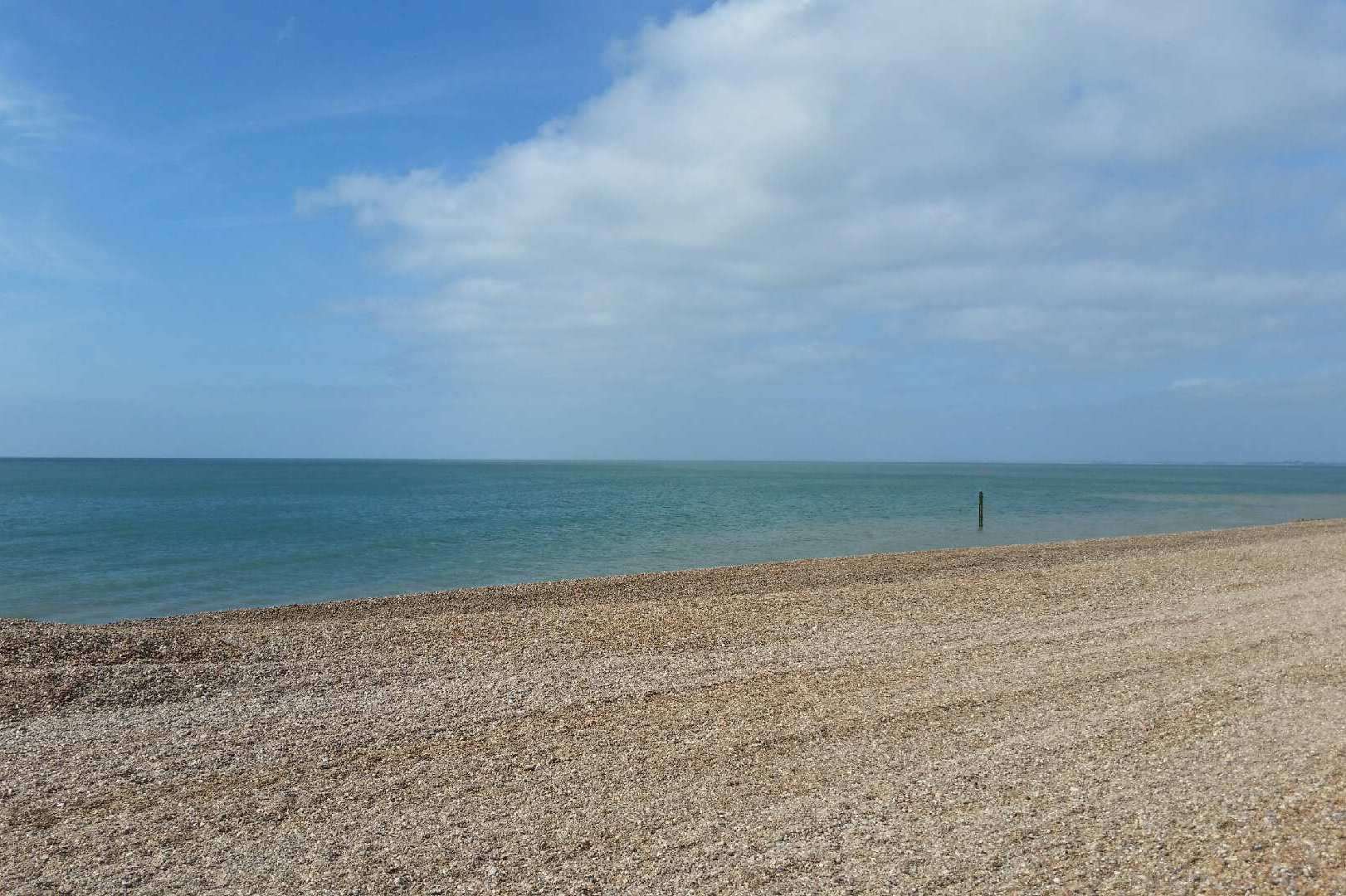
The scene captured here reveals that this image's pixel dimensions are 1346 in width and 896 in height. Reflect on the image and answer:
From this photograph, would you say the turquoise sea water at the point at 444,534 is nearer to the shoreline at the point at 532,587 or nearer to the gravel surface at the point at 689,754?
the shoreline at the point at 532,587

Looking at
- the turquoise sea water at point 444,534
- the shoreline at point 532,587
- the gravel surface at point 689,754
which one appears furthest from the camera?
the turquoise sea water at point 444,534

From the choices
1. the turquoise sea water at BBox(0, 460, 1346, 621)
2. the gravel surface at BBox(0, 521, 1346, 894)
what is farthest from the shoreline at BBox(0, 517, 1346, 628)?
the gravel surface at BBox(0, 521, 1346, 894)

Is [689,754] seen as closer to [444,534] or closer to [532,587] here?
[532,587]

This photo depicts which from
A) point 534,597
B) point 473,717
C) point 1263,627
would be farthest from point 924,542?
A: point 473,717

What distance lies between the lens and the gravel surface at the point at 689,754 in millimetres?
5504

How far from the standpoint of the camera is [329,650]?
1195 centimetres

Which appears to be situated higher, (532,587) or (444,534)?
(532,587)

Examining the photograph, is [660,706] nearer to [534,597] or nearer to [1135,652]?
[1135,652]

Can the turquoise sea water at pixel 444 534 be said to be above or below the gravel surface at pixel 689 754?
below

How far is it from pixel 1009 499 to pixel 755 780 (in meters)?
71.8

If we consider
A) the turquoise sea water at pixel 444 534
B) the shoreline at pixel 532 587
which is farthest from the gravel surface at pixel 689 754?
the turquoise sea water at pixel 444 534

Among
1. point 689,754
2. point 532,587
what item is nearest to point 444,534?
point 532,587

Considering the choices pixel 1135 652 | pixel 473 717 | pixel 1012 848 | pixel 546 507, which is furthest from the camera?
pixel 546 507

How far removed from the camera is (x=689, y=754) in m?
7.54
